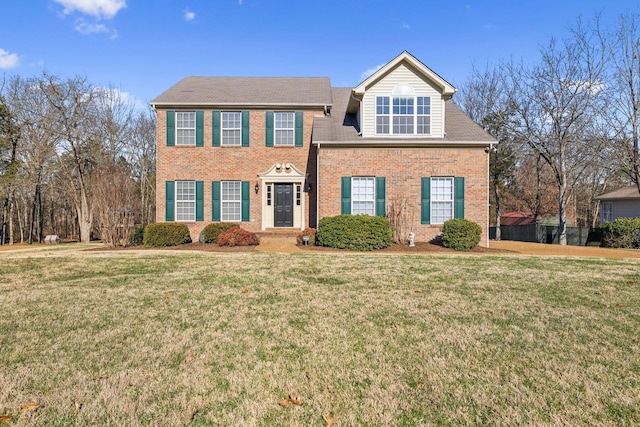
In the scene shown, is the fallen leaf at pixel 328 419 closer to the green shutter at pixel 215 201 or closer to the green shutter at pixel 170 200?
the green shutter at pixel 215 201

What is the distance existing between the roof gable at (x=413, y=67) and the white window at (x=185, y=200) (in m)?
8.14

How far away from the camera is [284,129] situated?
1706 cm

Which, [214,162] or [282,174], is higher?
[214,162]

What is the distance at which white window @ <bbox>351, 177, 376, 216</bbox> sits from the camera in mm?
15055

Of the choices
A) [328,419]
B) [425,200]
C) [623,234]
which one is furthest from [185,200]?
[623,234]

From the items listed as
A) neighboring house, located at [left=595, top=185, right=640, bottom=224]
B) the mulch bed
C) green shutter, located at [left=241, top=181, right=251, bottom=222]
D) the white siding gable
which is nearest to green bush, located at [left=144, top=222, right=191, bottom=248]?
the mulch bed

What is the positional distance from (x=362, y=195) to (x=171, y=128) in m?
8.85

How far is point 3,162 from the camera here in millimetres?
22234

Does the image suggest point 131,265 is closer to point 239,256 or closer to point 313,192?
point 239,256

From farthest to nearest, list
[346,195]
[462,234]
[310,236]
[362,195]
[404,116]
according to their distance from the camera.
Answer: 1. [404,116]
2. [362,195]
3. [346,195]
4. [310,236]
5. [462,234]

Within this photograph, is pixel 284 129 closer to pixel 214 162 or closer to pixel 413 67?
pixel 214 162

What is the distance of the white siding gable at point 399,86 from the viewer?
1520 centimetres

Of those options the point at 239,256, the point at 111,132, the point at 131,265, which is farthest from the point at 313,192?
the point at 111,132

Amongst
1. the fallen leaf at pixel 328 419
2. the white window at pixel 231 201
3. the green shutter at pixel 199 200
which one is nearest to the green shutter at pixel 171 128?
the green shutter at pixel 199 200
